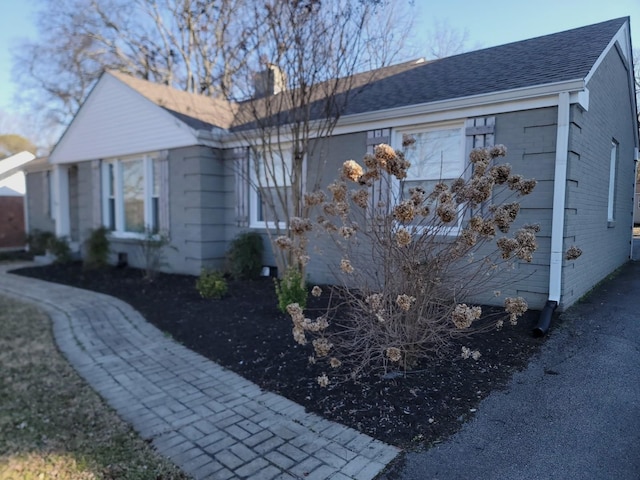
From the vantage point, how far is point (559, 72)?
531cm

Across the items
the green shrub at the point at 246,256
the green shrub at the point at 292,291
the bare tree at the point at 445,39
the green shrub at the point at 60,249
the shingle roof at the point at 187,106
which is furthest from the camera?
→ the green shrub at the point at 60,249

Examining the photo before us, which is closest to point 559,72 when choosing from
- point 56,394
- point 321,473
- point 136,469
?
point 321,473

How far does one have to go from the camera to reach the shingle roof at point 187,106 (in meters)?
9.23

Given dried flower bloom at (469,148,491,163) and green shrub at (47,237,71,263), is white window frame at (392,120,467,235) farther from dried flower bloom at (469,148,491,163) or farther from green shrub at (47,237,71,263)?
green shrub at (47,237,71,263)

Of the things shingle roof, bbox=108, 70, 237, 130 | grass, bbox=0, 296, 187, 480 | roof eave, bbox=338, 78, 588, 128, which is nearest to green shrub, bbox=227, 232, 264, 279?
shingle roof, bbox=108, 70, 237, 130

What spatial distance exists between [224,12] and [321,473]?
7.54 metres

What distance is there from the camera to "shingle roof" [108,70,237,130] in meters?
9.23

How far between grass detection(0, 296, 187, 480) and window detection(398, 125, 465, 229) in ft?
14.7

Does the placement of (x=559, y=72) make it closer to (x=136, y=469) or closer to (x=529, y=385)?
(x=529, y=385)

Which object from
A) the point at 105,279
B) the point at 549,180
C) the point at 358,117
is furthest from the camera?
the point at 105,279

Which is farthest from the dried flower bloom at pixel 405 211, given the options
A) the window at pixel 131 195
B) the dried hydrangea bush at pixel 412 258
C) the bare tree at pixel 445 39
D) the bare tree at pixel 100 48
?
the bare tree at pixel 100 48

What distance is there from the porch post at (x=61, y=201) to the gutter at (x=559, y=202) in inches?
508

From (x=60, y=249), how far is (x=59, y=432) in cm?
976

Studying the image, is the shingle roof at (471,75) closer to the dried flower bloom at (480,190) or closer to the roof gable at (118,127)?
the roof gable at (118,127)
